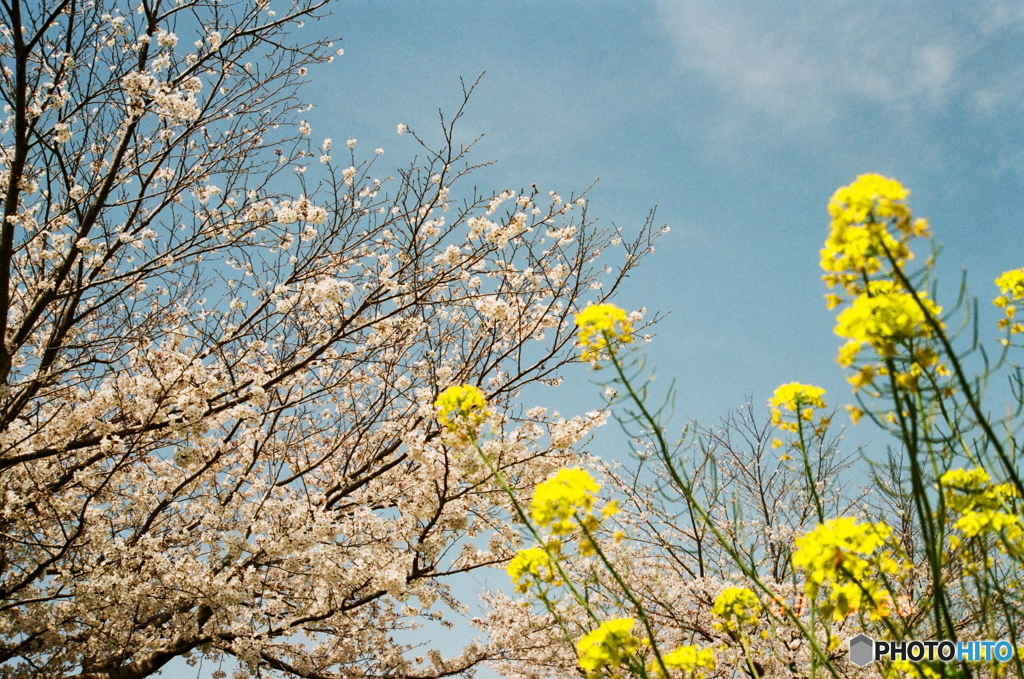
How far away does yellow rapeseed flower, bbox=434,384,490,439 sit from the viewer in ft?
9.27

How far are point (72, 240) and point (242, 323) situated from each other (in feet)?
5.27

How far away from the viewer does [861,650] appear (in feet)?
9.78

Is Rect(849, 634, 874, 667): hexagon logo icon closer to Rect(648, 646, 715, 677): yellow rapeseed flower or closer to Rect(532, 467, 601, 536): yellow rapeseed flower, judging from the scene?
Rect(648, 646, 715, 677): yellow rapeseed flower

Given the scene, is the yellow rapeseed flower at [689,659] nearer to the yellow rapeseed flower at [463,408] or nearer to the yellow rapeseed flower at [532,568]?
the yellow rapeseed flower at [532,568]

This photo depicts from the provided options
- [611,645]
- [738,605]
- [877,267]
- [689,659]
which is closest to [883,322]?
[877,267]

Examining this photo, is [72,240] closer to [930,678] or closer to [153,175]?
[153,175]

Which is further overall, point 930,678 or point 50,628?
point 50,628

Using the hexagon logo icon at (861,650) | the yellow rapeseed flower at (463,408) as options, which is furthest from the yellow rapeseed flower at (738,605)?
the yellow rapeseed flower at (463,408)

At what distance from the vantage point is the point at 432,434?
21.0ft

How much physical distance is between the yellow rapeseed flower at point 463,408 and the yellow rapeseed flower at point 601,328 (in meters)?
0.55

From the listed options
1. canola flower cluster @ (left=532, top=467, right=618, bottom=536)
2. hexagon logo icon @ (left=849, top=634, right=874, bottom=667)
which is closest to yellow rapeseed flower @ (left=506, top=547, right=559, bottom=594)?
canola flower cluster @ (left=532, top=467, right=618, bottom=536)

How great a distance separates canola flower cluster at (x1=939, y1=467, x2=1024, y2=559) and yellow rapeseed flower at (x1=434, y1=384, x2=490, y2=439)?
1.78 m

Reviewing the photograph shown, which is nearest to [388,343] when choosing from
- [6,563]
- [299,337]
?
[299,337]

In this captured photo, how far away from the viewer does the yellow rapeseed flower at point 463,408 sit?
2.82 m
